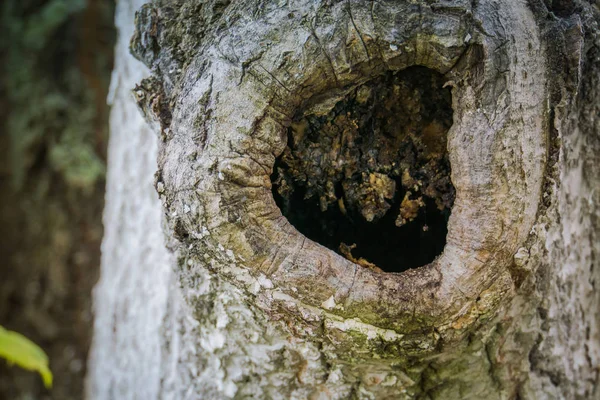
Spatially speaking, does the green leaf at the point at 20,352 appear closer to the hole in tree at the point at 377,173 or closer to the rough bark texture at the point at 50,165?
the hole in tree at the point at 377,173

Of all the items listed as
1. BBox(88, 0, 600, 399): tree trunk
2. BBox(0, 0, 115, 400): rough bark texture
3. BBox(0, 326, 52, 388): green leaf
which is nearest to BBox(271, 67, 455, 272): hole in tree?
BBox(88, 0, 600, 399): tree trunk

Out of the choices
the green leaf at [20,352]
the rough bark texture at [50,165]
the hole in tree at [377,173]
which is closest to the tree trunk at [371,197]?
the hole in tree at [377,173]

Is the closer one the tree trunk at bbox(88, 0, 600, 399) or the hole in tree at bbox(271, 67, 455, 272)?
the tree trunk at bbox(88, 0, 600, 399)

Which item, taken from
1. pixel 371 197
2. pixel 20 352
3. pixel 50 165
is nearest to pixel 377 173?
pixel 371 197

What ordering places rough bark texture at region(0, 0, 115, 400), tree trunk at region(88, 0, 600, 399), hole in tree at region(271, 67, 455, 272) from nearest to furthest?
tree trunk at region(88, 0, 600, 399) → hole in tree at region(271, 67, 455, 272) → rough bark texture at region(0, 0, 115, 400)

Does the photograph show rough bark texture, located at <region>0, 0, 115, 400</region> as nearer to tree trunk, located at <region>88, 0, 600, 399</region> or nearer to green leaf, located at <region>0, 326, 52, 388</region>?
tree trunk, located at <region>88, 0, 600, 399</region>

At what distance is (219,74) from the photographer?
2.48 ft

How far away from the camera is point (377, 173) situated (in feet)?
3.02

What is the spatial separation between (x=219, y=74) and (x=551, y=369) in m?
0.79

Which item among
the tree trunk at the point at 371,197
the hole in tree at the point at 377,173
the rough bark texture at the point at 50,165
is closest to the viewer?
the tree trunk at the point at 371,197

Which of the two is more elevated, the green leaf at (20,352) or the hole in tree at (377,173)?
the hole in tree at (377,173)

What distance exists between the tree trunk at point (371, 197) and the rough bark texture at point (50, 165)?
1455mm

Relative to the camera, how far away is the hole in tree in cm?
88

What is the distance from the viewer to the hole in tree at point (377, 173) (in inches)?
34.7
